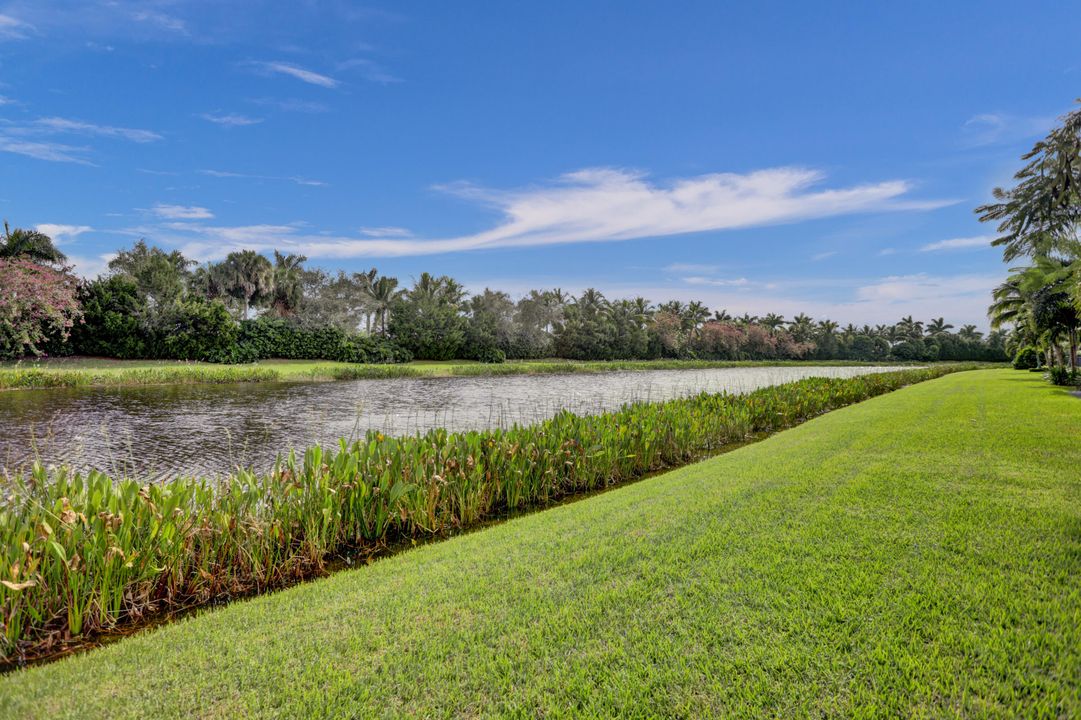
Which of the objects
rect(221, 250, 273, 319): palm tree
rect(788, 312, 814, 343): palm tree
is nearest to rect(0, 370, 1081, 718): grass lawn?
rect(221, 250, 273, 319): palm tree

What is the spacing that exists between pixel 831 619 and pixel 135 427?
1628 cm

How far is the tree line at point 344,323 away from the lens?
3180cm

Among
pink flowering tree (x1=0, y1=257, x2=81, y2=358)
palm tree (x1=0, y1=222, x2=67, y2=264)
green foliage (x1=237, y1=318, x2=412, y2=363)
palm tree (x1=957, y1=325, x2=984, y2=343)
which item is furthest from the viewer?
palm tree (x1=957, y1=325, x2=984, y2=343)

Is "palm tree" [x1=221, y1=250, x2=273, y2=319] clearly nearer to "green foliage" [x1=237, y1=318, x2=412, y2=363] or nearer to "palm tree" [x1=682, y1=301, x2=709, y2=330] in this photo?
"green foliage" [x1=237, y1=318, x2=412, y2=363]

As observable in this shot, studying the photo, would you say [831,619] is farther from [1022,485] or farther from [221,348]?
[221,348]

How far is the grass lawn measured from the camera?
245cm

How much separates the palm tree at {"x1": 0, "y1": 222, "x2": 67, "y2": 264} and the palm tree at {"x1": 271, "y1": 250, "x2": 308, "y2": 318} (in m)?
23.0

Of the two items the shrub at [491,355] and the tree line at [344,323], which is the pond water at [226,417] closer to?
the tree line at [344,323]

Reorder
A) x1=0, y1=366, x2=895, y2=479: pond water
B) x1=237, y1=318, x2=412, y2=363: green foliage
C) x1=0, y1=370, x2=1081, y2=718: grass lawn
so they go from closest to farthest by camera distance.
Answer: x1=0, y1=370, x2=1081, y2=718: grass lawn → x1=0, y1=366, x2=895, y2=479: pond water → x1=237, y1=318, x2=412, y2=363: green foliage

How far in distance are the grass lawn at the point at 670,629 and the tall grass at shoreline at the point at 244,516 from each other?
777mm

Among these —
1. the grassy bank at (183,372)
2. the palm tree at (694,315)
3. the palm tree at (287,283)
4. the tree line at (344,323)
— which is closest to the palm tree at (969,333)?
the tree line at (344,323)

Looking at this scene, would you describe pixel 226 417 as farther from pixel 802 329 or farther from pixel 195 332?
pixel 802 329

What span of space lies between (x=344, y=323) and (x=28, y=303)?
21803mm

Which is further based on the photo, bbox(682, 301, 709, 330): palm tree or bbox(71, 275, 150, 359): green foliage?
bbox(682, 301, 709, 330): palm tree
